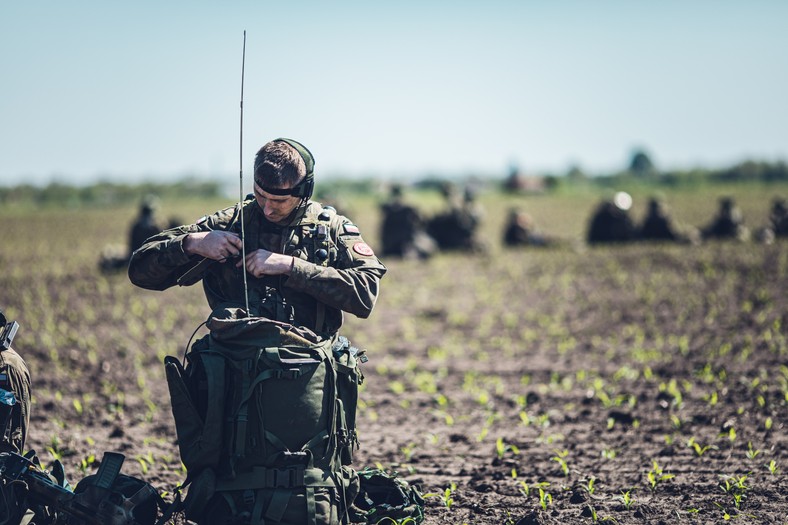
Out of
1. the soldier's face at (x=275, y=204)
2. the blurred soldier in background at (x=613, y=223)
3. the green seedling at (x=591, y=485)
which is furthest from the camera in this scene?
the blurred soldier in background at (x=613, y=223)

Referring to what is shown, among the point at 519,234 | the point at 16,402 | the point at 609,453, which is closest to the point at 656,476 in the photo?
the point at 609,453

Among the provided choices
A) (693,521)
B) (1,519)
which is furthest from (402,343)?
(1,519)

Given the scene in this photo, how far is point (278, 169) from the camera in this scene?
14.8ft

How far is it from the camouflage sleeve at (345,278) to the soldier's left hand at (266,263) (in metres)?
0.05

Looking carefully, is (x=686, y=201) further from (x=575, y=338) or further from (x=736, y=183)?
(x=575, y=338)

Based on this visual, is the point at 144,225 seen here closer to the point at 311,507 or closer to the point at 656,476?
the point at 656,476

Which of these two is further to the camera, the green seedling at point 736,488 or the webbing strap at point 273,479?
the green seedling at point 736,488

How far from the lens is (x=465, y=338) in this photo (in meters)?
11.8

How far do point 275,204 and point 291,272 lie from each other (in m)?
0.40

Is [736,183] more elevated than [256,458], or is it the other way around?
[736,183]

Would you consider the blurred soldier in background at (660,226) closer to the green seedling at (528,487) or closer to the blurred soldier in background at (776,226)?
the blurred soldier in background at (776,226)

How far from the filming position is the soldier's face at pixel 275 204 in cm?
457

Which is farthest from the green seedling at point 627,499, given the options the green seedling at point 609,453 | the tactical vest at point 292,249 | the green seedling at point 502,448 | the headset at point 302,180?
the headset at point 302,180

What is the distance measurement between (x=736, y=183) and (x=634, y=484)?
4637cm
